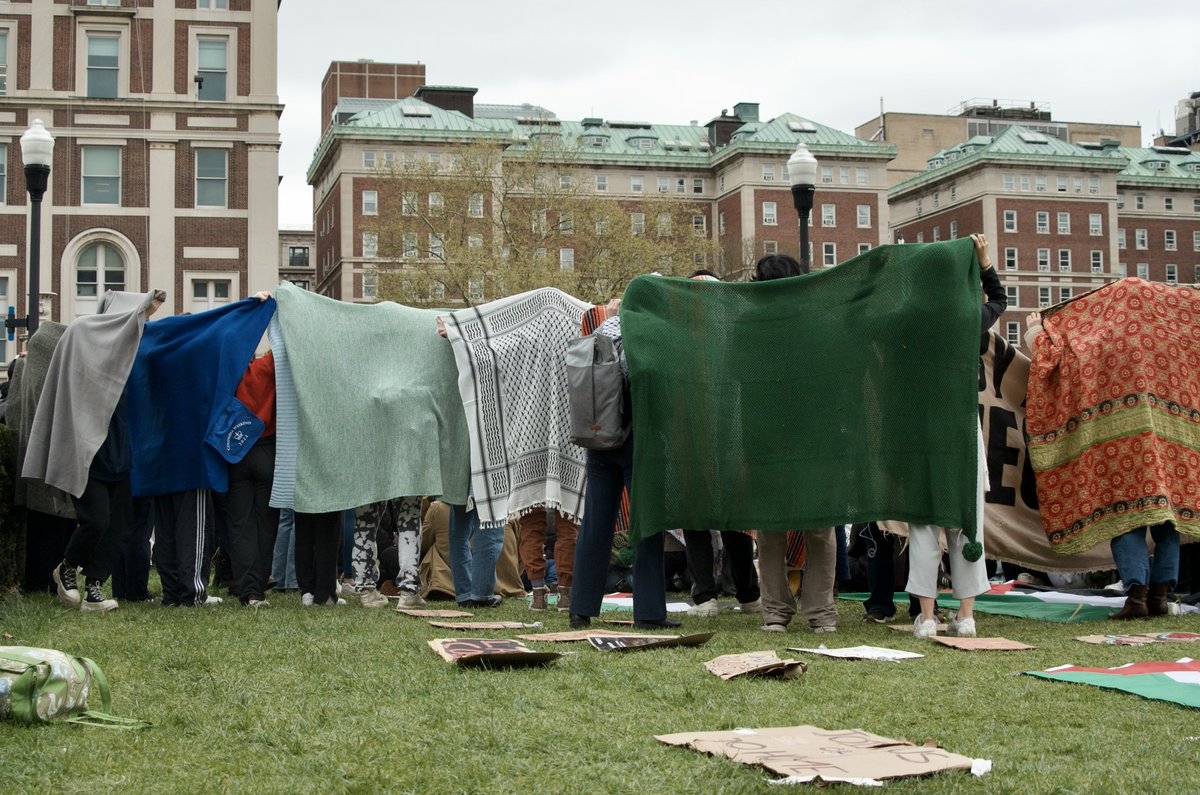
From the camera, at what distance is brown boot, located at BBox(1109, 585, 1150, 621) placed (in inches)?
363

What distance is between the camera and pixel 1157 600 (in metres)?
9.48

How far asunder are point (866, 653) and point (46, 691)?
3.98 meters

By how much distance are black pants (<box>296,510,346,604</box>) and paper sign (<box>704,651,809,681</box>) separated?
192 inches

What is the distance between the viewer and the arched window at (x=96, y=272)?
A: 4994cm

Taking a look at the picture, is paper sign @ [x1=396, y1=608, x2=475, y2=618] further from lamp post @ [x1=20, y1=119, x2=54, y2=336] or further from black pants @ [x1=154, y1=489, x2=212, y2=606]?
lamp post @ [x1=20, y1=119, x2=54, y2=336]

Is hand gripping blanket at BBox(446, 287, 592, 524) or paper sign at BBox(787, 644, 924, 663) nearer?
paper sign at BBox(787, 644, 924, 663)

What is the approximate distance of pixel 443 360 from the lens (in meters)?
11.1

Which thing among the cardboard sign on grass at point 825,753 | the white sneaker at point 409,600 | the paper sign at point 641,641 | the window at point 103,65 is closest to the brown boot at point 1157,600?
the paper sign at point 641,641

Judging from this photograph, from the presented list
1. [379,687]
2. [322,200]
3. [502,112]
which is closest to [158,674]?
[379,687]

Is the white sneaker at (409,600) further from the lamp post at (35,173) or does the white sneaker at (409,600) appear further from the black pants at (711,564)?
the lamp post at (35,173)

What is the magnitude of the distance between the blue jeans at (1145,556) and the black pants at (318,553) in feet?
18.8

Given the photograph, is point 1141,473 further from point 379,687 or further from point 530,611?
point 379,687

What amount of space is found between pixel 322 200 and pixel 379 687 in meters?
95.1

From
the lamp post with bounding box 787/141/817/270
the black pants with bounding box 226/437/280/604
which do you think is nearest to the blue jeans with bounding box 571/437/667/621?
the black pants with bounding box 226/437/280/604
